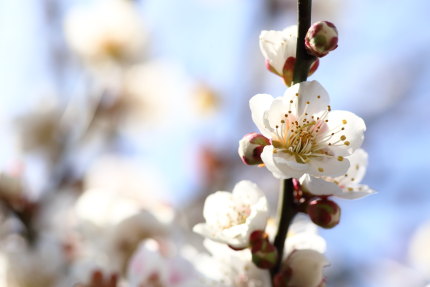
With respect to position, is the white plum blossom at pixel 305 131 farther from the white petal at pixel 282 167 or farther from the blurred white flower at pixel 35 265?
the blurred white flower at pixel 35 265

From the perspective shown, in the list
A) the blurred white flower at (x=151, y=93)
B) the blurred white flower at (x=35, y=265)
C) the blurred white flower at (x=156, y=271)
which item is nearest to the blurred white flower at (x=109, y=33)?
the blurred white flower at (x=151, y=93)

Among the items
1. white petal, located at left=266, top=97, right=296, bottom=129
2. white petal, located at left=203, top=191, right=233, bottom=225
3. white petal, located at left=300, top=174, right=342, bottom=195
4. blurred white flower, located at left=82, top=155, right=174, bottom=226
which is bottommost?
blurred white flower, located at left=82, top=155, right=174, bottom=226

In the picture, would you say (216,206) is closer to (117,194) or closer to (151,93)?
(117,194)

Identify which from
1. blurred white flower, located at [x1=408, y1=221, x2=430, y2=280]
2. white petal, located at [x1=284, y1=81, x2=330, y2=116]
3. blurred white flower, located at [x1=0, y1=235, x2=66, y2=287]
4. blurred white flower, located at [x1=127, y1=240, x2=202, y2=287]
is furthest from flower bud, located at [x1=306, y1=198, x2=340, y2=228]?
blurred white flower, located at [x1=408, y1=221, x2=430, y2=280]

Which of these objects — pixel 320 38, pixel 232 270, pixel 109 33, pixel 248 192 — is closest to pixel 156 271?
pixel 232 270

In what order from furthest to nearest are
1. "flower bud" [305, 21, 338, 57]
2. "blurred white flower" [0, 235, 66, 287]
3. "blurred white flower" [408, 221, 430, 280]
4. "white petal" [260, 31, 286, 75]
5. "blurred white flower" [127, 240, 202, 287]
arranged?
→ "blurred white flower" [408, 221, 430, 280], "blurred white flower" [0, 235, 66, 287], "blurred white flower" [127, 240, 202, 287], "white petal" [260, 31, 286, 75], "flower bud" [305, 21, 338, 57]

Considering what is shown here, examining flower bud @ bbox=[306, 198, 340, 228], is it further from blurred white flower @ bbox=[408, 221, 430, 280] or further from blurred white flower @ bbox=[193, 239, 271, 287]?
blurred white flower @ bbox=[408, 221, 430, 280]
